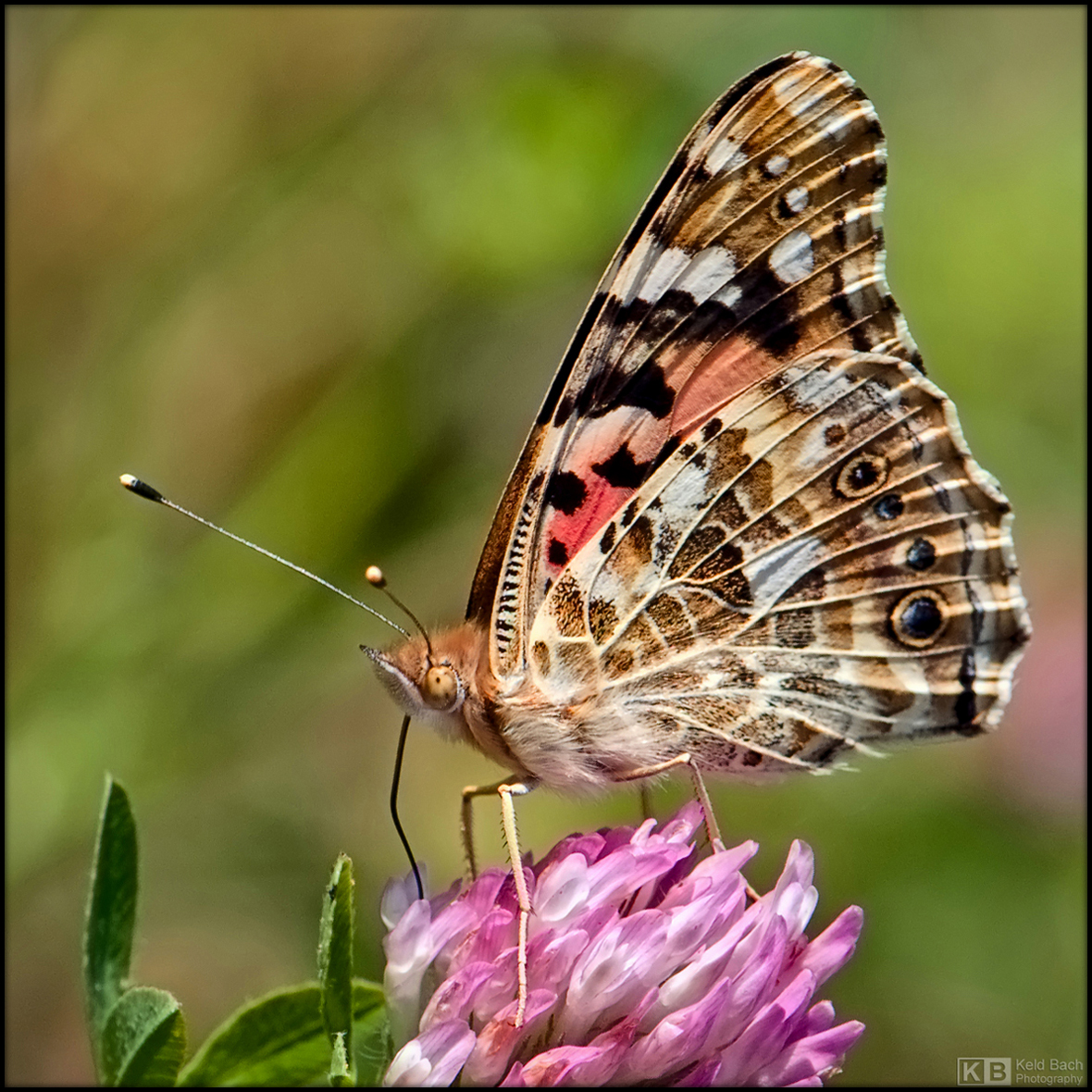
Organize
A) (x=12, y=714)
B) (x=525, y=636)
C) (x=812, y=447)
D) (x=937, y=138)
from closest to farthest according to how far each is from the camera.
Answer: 1. (x=525, y=636)
2. (x=812, y=447)
3. (x=12, y=714)
4. (x=937, y=138)

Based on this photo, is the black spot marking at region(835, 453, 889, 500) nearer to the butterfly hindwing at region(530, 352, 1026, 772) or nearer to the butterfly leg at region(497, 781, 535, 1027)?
the butterfly hindwing at region(530, 352, 1026, 772)

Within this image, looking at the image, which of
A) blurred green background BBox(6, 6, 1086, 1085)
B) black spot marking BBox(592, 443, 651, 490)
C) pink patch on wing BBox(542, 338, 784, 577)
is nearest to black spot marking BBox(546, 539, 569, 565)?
pink patch on wing BBox(542, 338, 784, 577)

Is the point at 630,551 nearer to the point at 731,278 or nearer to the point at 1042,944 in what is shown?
the point at 731,278

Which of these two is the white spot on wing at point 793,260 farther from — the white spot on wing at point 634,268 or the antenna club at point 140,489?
the antenna club at point 140,489

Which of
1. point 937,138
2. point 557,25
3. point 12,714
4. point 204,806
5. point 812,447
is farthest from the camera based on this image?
point 937,138

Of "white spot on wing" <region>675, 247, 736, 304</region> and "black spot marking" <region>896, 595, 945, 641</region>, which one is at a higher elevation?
"white spot on wing" <region>675, 247, 736, 304</region>

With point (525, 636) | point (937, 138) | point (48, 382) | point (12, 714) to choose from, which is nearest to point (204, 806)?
point (12, 714)
